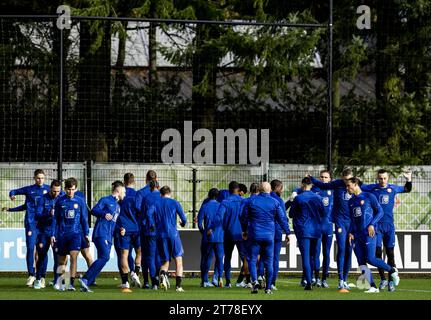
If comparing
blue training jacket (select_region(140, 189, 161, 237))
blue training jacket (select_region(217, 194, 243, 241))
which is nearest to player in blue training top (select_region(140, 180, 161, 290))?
blue training jacket (select_region(140, 189, 161, 237))

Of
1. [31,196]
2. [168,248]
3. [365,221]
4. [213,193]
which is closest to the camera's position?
[365,221]

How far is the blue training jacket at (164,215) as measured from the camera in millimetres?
22891

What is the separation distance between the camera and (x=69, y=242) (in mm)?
22375

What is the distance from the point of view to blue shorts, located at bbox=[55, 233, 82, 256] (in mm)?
22375

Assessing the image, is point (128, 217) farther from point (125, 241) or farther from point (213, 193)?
point (213, 193)

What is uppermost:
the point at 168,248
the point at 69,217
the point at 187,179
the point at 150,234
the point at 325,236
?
the point at 187,179

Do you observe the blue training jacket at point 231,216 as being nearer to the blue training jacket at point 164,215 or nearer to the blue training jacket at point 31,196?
the blue training jacket at point 164,215

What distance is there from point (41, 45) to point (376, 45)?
9.66m

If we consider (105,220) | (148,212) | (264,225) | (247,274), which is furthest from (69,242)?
(247,274)

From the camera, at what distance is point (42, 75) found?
33438 millimetres

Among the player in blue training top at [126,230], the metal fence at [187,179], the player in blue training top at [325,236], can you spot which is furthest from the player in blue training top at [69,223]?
the metal fence at [187,179]

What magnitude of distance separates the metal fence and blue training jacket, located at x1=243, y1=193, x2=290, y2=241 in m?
7.20

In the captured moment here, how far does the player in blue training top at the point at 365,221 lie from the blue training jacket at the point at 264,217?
133cm

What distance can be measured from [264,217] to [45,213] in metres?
4.51
